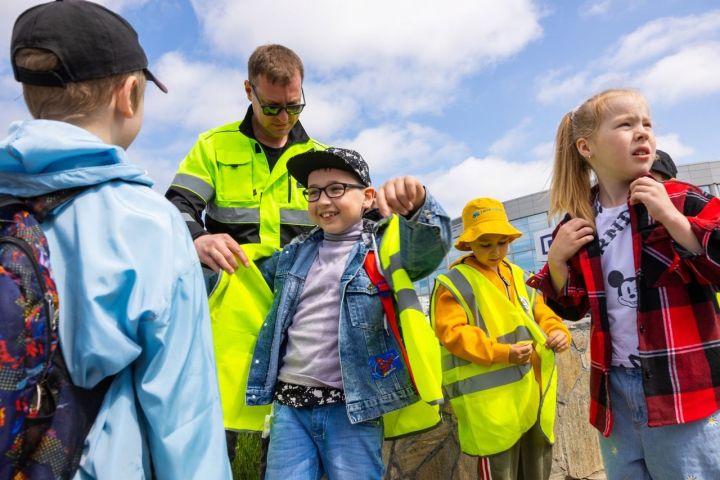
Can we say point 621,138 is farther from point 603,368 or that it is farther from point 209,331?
point 209,331

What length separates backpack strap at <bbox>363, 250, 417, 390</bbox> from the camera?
2.23 meters

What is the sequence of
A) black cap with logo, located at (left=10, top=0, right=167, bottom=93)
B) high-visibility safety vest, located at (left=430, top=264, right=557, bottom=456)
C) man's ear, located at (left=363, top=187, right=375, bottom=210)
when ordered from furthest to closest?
1. high-visibility safety vest, located at (left=430, top=264, right=557, bottom=456)
2. man's ear, located at (left=363, top=187, right=375, bottom=210)
3. black cap with logo, located at (left=10, top=0, right=167, bottom=93)

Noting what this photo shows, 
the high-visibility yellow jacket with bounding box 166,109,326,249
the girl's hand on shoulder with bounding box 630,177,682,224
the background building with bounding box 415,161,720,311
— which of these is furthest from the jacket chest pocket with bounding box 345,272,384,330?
the background building with bounding box 415,161,720,311

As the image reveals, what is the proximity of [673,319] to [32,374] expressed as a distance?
6.36ft

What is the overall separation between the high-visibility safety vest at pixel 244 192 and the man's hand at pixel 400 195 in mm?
1007

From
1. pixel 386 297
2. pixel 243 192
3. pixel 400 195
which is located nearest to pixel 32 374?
pixel 400 195

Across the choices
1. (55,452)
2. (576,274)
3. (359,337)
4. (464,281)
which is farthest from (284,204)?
(55,452)

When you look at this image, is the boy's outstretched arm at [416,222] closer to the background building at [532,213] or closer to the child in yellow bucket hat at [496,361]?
the child in yellow bucket hat at [496,361]

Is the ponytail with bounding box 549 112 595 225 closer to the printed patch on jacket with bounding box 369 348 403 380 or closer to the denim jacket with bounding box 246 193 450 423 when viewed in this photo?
the denim jacket with bounding box 246 193 450 423

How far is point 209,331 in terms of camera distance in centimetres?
134

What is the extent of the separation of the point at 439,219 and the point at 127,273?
3.92 ft

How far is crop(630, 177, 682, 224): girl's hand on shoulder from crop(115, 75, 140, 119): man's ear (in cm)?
Answer: 166

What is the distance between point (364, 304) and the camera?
228 centimetres

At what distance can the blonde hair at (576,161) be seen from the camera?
2.27 m
